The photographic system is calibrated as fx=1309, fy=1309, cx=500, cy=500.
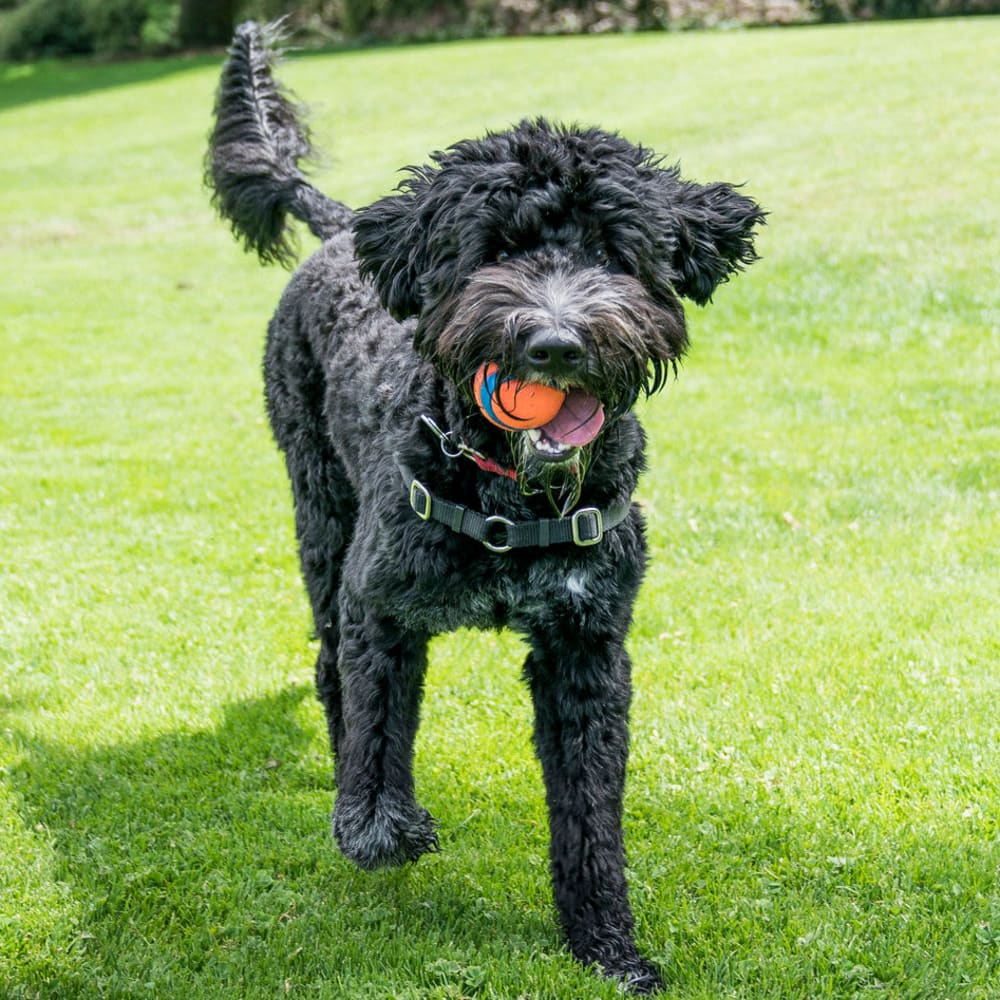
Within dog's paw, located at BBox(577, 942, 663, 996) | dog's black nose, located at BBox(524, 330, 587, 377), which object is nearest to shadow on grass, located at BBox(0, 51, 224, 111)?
dog's black nose, located at BBox(524, 330, 587, 377)

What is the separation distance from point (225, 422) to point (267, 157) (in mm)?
4073

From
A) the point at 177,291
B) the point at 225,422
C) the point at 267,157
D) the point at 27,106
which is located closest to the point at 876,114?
the point at 177,291

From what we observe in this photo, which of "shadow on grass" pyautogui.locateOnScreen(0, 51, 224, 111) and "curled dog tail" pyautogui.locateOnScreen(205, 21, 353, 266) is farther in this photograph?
"shadow on grass" pyautogui.locateOnScreen(0, 51, 224, 111)

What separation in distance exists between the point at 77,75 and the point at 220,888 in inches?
1290

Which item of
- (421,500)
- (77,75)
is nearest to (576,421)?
(421,500)

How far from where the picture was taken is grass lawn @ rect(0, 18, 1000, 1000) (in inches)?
156

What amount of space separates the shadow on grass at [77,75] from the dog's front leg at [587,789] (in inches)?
1134

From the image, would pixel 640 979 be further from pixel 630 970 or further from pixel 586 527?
pixel 586 527

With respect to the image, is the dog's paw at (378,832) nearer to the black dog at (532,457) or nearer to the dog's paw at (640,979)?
the black dog at (532,457)

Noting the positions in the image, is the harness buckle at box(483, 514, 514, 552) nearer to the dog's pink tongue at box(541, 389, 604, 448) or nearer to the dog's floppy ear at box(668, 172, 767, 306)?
the dog's pink tongue at box(541, 389, 604, 448)

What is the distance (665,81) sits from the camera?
23.9 meters

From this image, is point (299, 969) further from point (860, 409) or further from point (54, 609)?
point (860, 409)

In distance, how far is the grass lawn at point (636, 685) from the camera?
396 cm

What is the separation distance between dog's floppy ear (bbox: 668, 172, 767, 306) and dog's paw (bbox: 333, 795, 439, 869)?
1.81m
